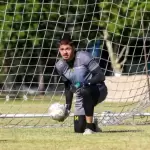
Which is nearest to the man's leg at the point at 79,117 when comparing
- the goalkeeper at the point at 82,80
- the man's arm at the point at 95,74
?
the goalkeeper at the point at 82,80

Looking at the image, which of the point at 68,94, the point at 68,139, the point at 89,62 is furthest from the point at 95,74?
the point at 68,139

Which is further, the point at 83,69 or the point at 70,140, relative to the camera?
the point at 83,69

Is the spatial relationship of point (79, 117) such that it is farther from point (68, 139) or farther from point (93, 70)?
point (68, 139)

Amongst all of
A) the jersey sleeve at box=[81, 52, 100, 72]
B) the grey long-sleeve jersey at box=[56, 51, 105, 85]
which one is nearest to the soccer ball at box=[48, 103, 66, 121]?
the grey long-sleeve jersey at box=[56, 51, 105, 85]

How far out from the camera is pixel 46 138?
8422 millimetres

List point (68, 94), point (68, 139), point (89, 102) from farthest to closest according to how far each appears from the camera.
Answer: point (68, 94) < point (89, 102) < point (68, 139)

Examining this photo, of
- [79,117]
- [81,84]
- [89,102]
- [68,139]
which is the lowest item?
[68,139]

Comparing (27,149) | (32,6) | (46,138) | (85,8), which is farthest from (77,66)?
(32,6)

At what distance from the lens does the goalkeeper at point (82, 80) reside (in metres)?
9.10

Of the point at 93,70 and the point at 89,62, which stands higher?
the point at 89,62

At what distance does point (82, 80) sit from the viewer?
9.26 m

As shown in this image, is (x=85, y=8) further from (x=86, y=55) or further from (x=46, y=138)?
(x=46, y=138)

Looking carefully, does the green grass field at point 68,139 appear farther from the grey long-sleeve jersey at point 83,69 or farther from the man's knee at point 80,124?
the grey long-sleeve jersey at point 83,69

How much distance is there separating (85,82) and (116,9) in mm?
6064
